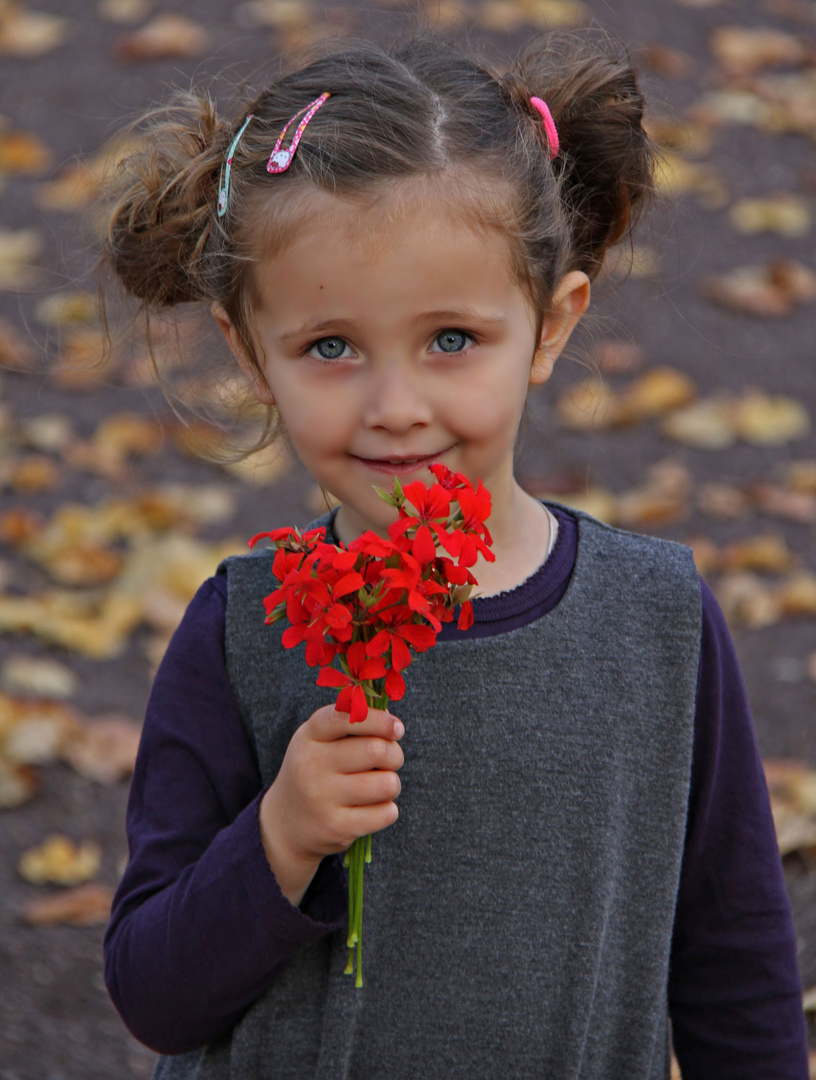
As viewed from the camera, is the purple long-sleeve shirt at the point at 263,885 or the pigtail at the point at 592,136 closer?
the purple long-sleeve shirt at the point at 263,885

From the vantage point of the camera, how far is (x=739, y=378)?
15.3 feet

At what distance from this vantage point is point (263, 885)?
1.51 meters

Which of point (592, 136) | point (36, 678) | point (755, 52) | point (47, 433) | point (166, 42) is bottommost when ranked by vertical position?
point (47, 433)

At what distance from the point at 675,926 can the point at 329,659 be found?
888 millimetres

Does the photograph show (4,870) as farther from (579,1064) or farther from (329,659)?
(329,659)

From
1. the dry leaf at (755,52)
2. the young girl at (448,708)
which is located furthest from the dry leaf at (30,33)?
the young girl at (448,708)

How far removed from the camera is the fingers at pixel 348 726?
4.28ft

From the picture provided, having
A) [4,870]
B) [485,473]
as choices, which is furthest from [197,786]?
[4,870]

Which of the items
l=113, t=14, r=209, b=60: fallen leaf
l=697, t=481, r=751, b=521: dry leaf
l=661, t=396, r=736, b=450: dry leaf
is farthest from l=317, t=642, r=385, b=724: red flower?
l=113, t=14, r=209, b=60: fallen leaf

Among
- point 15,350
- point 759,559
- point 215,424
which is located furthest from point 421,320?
point 15,350

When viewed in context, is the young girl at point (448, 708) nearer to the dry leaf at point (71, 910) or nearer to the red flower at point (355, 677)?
the red flower at point (355, 677)

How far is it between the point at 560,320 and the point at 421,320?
13.2 inches

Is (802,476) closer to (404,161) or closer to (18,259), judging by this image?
(404,161)

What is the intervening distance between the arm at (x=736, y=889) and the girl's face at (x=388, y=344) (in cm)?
47
